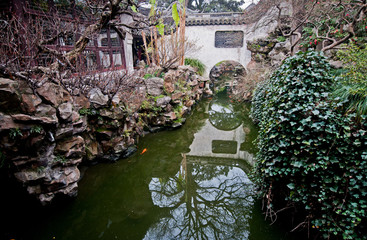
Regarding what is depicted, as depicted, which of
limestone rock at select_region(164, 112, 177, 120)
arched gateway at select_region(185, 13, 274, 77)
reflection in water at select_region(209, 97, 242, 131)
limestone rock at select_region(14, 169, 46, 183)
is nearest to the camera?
limestone rock at select_region(14, 169, 46, 183)

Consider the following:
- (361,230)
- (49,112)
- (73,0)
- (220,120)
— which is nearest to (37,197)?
(49,112)

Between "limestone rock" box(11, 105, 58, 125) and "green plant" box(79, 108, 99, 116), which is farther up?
"limestone rock" box(11, 105, 58, 125)

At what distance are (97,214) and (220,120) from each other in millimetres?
6513

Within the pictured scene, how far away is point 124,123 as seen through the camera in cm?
514

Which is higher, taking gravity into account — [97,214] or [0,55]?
[0,55]

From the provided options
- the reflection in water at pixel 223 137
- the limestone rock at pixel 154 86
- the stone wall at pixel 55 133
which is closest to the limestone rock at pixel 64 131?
the stone wall at pixel 55 133

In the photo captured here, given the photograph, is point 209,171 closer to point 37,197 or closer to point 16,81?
point 37,197

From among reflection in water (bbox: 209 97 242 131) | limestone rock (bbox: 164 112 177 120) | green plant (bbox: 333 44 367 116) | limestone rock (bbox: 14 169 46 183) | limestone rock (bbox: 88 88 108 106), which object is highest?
green plant (bbox: 333 44 367 116)

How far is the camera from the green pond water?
298cm

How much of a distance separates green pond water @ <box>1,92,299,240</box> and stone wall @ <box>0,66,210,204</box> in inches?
14.1

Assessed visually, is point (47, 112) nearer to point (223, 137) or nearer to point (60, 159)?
point (60, 159)

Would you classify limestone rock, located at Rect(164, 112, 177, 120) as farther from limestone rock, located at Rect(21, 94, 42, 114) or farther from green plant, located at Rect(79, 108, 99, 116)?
limestone rock, located at Rect(21, 94, 42, 114)

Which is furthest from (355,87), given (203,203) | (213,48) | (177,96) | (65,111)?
(213,48)

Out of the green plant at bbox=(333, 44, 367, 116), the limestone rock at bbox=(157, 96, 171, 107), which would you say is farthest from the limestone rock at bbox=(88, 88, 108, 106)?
the green plant at bbox=(333, 44, 367, 116)
